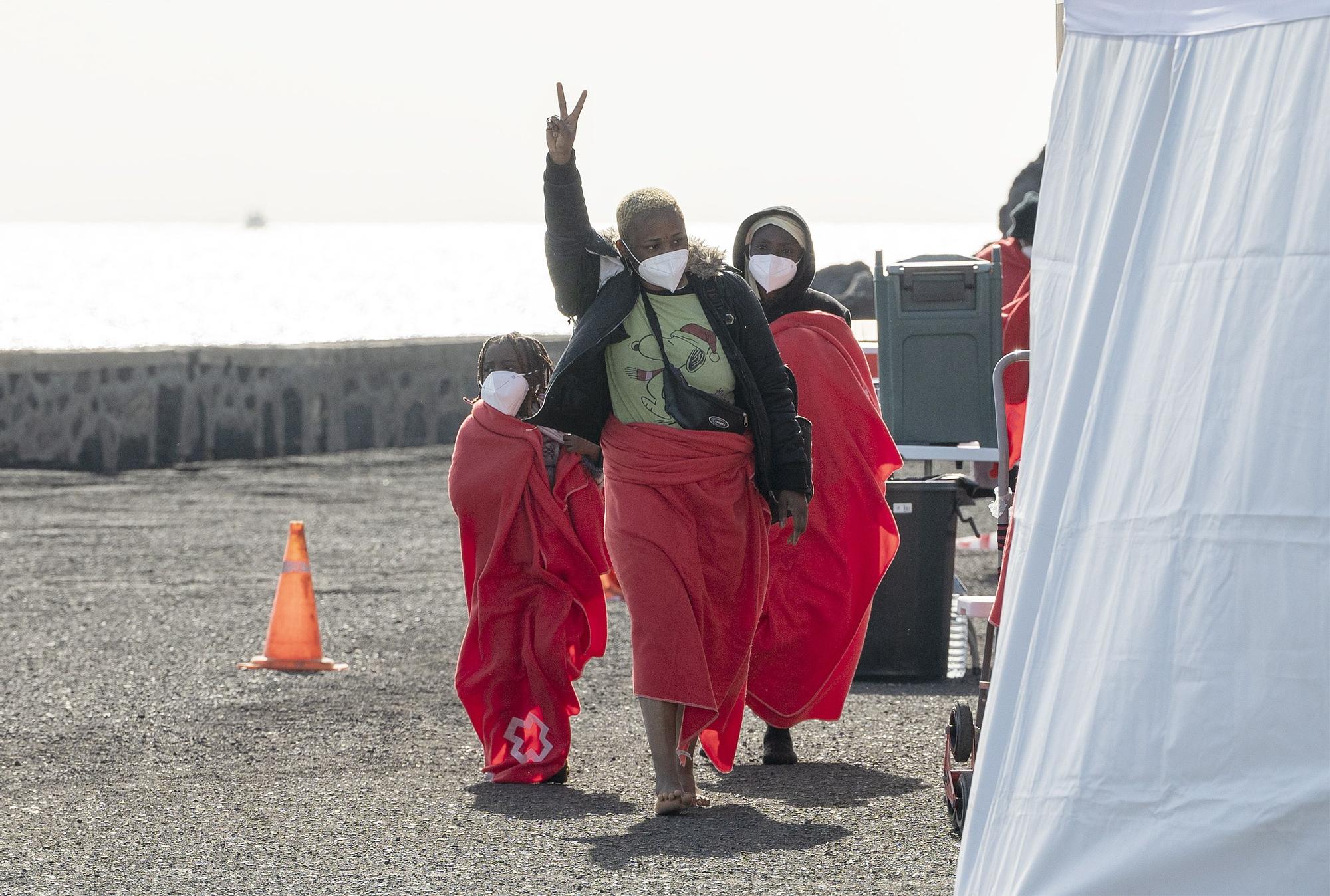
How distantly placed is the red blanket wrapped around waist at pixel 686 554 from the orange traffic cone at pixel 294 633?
3.08m

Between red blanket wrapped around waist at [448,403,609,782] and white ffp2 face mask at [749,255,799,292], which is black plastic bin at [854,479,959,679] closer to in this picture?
white ffp2 face mask at [749,255,799,292]

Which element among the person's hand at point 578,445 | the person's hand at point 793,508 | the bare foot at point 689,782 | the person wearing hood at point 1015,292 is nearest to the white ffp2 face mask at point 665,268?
the person's hand at point 578,445

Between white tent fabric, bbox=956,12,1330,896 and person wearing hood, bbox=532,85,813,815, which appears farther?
person wearing hood, bbox=532,85,813,815

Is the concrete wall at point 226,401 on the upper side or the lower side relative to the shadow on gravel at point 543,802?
upper

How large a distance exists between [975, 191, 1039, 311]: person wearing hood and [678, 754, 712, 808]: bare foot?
128 inches

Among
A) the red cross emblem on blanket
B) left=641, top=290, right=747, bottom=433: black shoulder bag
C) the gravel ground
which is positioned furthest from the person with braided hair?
left=641, top=290, right=747, bottom=433: black shoulder bag

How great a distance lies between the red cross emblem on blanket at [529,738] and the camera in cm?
617

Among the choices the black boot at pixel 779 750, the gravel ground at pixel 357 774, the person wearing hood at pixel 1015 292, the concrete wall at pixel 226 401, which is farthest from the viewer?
the concrete wall at pixel 226 401

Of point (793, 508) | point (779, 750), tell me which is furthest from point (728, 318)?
point (779, 750)

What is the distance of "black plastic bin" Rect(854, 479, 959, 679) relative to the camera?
768cm

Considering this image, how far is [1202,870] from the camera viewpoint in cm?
349

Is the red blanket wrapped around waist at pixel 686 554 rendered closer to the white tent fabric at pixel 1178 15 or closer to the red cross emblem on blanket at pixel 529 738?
the red cross emblem on blanket at pixel 529 738

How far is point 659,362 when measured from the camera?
5.61 meters

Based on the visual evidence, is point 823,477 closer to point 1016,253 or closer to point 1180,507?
point 1016,253
